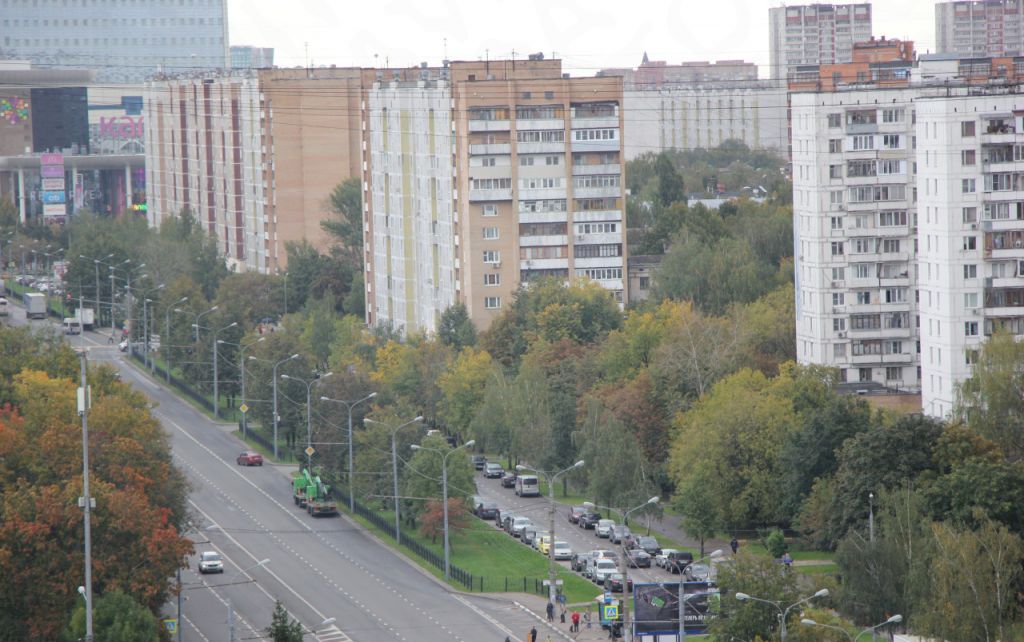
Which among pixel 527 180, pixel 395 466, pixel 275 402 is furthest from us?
pixel 527 180

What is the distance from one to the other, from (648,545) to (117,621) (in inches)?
953

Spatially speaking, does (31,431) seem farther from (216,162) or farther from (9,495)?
(216,162)

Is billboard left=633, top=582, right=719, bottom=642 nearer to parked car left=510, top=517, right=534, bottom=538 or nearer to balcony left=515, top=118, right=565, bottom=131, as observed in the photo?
parked car left=510, top=517, right=534, bottom=538

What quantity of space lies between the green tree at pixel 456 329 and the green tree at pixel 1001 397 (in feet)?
128

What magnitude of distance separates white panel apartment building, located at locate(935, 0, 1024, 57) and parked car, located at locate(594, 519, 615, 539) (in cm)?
12387

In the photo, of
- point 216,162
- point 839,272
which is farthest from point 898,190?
point 216,162

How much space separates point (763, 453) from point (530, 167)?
37.8 m

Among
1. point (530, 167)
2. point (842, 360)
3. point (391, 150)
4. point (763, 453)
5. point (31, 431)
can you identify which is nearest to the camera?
point (31, 431)

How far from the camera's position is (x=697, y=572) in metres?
67.0

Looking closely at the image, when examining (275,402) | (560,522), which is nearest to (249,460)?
(275,402)

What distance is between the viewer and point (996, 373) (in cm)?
6988

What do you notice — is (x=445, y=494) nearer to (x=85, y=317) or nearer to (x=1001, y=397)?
(x=1001, y=397)

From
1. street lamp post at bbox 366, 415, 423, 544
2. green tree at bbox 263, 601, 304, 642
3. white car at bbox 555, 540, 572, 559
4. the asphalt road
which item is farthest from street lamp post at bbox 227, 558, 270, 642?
white car at bbox 555, 540, 572, 559

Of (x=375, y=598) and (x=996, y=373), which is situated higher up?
(x=996, y=373)
